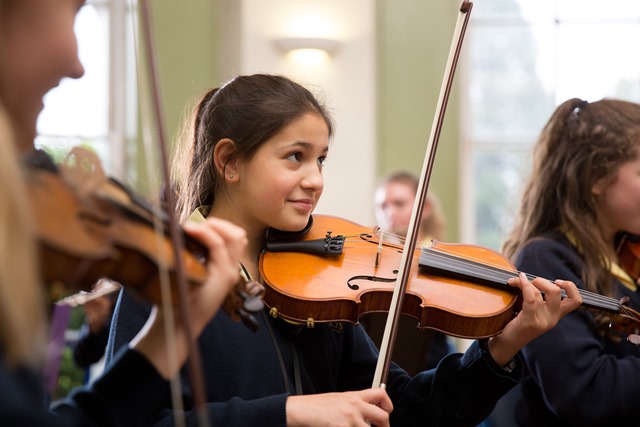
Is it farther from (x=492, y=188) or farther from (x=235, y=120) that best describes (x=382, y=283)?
(x=492, y=188)

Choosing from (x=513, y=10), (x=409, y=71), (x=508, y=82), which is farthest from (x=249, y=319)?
(x=513, y=10)

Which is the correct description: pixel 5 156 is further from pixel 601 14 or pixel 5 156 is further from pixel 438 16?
pixel 601 14

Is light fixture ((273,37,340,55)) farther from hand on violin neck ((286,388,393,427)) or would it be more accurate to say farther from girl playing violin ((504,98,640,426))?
hand on violin neck ((286,388,393,427))

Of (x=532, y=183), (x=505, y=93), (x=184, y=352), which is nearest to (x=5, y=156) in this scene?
(x=184, y=352)

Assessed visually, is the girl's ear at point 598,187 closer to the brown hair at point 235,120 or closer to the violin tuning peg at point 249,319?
the brown hair at point 235,120

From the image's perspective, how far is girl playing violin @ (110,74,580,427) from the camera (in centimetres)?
150

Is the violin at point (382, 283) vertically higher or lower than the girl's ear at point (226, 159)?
lower

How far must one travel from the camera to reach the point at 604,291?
1972 mm

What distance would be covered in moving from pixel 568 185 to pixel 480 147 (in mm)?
3342

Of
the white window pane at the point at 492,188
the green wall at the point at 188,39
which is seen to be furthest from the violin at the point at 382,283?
the white window pane at the point at 492,188

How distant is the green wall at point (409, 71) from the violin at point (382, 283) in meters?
3.43

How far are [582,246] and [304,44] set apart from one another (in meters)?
3.00

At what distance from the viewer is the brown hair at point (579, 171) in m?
2.07

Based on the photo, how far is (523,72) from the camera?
5508 millimetres
